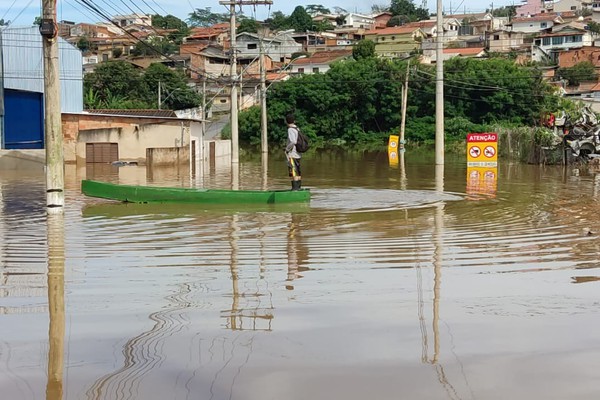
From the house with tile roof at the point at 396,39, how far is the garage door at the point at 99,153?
67508 millimetres

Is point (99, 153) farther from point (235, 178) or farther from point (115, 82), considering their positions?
point (115, 82)

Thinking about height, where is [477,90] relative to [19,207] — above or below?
above

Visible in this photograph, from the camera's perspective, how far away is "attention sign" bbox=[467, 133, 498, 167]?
94.3 ft

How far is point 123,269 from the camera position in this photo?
930 cm

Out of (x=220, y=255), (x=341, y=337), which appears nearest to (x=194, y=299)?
(x=341, y=337)

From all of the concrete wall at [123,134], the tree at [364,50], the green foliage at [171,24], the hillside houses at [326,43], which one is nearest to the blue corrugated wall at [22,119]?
the concrete wall at [123,134]

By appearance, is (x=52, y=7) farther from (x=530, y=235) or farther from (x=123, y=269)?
(x=530, y=235)

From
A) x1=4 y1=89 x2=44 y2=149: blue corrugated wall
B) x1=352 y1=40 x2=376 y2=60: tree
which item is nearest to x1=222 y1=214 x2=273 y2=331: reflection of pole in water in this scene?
x1=4 y1=89 x2=44 y2=149: blue corrugated wall

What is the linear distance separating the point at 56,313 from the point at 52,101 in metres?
8.83

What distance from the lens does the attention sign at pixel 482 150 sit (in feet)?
94.3

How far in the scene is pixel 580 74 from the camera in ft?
288

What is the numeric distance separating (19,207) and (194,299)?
11241mm

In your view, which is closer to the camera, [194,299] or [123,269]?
[194,299]

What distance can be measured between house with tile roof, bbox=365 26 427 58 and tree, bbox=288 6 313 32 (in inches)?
949
